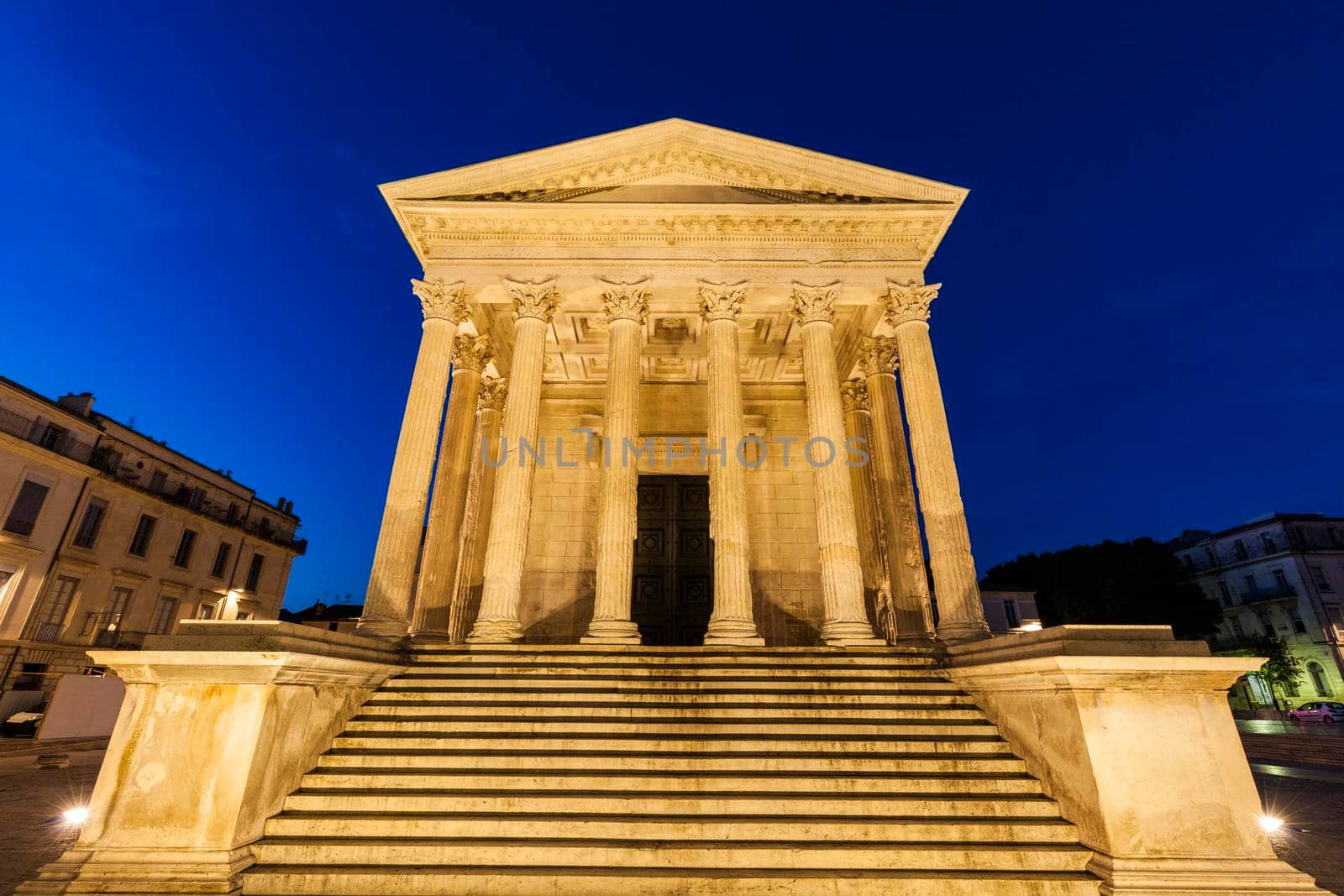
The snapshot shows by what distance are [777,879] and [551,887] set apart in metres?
2.05

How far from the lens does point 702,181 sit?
14.4 meters

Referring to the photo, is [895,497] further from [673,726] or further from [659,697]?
[673,726]

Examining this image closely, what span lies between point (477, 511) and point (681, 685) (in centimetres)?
849

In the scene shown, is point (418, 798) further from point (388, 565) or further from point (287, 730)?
point (388, 565)

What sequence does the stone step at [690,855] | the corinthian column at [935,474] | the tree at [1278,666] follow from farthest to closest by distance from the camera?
the tree at [1278,666] → the corinthian column at [935,474] → the stone step at [690,855]

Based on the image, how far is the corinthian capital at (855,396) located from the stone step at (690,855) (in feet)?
39.6

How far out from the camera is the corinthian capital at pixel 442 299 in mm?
13352

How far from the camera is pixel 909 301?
43.9 feet

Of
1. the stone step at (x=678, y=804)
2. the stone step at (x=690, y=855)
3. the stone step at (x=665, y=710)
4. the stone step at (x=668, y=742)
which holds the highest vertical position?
the stone step at (x=665, y=710)

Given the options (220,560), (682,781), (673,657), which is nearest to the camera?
(682,781)

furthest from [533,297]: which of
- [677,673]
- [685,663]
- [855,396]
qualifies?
[855,396]

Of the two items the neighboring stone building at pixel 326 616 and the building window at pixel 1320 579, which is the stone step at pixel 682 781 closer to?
the neighboring stone building at pixel 326 616

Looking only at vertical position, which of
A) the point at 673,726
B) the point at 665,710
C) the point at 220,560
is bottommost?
the point at 673,726

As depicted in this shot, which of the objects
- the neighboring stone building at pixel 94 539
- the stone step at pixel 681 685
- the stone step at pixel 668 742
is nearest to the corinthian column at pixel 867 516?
the stone step at pixel 681 685
